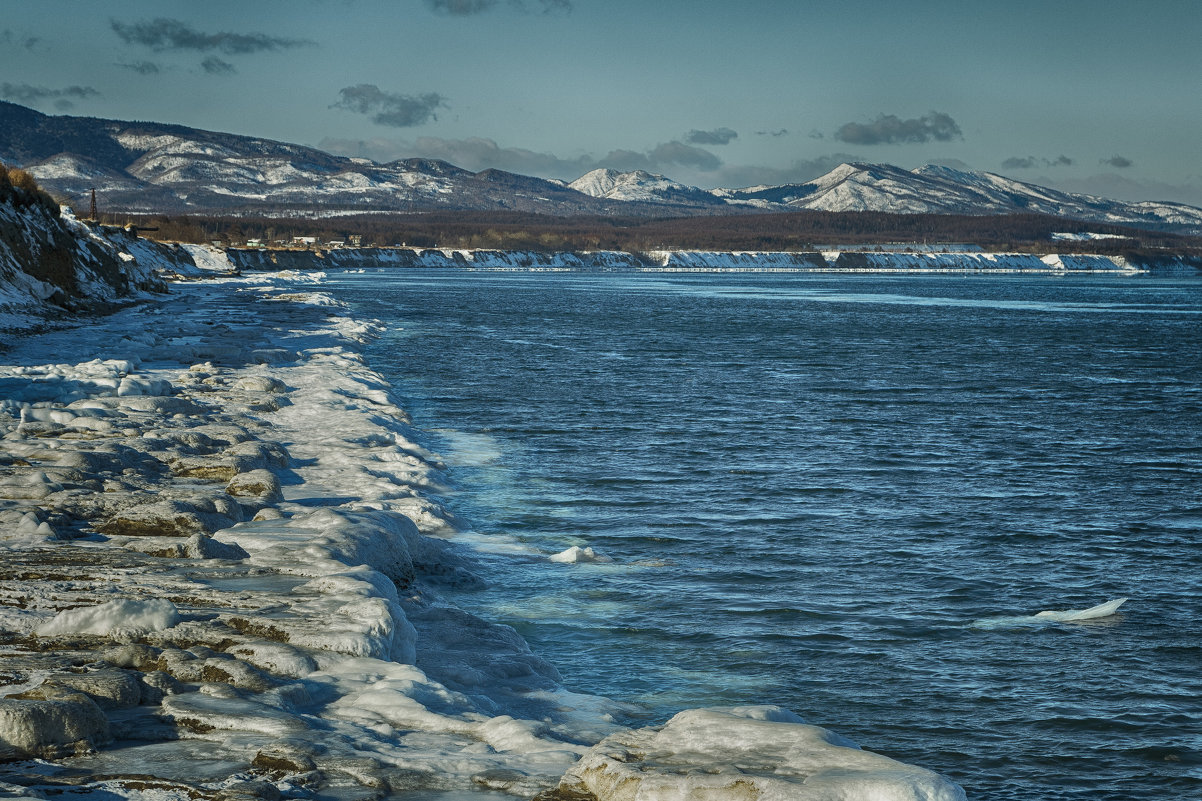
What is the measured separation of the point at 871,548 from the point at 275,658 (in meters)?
8.90

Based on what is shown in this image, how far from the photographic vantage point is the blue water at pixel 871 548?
9.52 m

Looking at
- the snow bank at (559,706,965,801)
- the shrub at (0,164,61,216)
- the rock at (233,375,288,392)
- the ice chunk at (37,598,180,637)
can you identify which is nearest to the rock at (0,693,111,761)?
the ice chunk at (37,598,180,637)

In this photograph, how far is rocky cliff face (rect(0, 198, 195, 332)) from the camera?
115ft

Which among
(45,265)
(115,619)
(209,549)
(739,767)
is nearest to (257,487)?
(209,549)

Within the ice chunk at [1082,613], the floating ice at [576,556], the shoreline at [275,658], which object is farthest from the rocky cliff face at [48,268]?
the ice chunk at [1082,613]

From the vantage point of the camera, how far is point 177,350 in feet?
100

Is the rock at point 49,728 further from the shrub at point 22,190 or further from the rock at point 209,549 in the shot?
the shrub at point 22,190

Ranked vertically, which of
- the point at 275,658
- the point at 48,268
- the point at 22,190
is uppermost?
the point at 22,190

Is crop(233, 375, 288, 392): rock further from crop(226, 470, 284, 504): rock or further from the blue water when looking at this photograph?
crop(226, 470, 284, 504): rock

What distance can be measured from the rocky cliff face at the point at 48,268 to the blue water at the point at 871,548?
11.3 metres

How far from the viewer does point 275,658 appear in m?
8.20

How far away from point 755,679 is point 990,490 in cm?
1020

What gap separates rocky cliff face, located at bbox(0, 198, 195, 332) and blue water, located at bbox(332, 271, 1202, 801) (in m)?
11.3

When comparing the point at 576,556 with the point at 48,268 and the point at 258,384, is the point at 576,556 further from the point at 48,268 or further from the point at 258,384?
the point at 48,268
